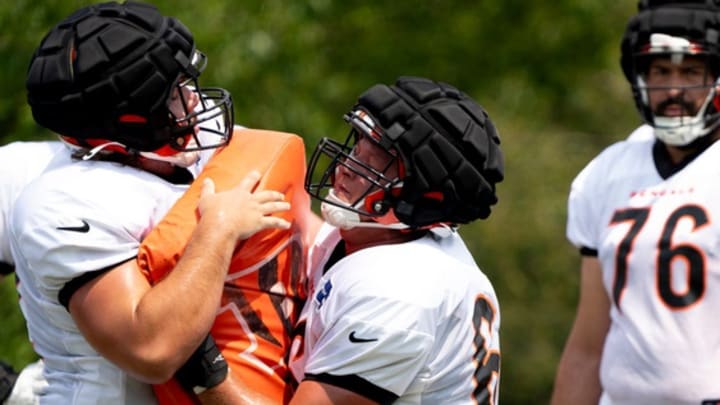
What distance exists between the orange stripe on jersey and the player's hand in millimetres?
37

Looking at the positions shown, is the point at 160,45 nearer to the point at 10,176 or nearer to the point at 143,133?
the point at 143,133

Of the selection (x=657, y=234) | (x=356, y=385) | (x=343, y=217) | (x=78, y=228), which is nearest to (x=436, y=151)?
(x=343, y=217)

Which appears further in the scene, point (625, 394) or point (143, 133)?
point (625, 394)

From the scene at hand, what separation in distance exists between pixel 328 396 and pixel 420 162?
2.21 feet

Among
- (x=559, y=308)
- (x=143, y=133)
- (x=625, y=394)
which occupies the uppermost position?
(x=143, y=133)

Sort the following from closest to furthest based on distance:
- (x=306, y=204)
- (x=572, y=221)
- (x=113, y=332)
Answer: (x=113, y=332)
(x=306, y=204)
(x=572, y=221)

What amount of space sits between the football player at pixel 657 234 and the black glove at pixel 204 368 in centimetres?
157

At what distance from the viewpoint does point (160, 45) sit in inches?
162

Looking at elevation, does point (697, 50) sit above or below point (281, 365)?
above

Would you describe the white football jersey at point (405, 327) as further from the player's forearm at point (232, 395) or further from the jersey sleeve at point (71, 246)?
the jersey sleeve at point (71, 246)

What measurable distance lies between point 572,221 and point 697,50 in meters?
0.74

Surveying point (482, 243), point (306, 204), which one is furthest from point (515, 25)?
point (306, 204)

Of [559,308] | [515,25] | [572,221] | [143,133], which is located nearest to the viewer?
[143,133]

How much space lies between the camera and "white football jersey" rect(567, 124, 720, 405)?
4.80m
